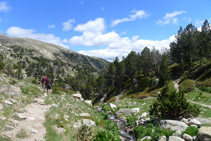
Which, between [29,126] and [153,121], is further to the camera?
[153,121]

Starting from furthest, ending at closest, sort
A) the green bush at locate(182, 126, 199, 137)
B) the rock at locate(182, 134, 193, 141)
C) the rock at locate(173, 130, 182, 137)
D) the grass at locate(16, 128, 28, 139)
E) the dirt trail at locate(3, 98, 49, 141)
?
the rock at locate(173, 130, 182, 137) < the green bush at locate(182, 126, 199, 137) < the rock at locate(182, 134, 193, 141) < the dirt trail at locate(3, 98, 49, 141) < the grass at locate(16, 128, 28, 139)

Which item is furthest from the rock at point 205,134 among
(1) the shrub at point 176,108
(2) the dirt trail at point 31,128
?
(2) the dirt trail at point 31,128

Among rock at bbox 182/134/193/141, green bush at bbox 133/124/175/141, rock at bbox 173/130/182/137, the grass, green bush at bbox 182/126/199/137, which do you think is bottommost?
green bush at bbox 133/124/175/141

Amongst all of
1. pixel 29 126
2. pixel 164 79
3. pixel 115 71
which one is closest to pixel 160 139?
pixel 29 126

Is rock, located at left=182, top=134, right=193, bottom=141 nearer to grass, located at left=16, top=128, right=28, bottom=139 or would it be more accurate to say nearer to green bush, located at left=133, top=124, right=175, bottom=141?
green bush, located at left=133, top=124, right=175, bottom=141

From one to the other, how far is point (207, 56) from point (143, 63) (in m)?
30.0

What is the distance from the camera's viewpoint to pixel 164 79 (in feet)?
180

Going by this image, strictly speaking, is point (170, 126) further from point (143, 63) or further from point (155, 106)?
point (143, 63)

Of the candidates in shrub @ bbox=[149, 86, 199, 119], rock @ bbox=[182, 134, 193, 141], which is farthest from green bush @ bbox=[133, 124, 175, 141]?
shrub @ bbox=[149, 86, 199, 119]

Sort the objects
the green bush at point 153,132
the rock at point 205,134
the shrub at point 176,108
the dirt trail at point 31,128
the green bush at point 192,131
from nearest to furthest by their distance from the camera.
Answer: the dirt trail at point 31,128 < the rock at point 205,134 < the green bush at point 192,131 < the green bush at point 153,132 < the shrub at point 176,108

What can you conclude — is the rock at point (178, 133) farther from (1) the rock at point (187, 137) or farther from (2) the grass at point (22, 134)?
(2) the grass at point (22, 134)

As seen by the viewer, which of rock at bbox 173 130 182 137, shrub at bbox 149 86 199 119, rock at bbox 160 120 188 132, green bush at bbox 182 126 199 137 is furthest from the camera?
shrub at bbox 149 86 199 119

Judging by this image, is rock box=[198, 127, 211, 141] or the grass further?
rock box=[198, 127, 211, 141]

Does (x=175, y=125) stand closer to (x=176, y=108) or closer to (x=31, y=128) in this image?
(x=176, y=108)
